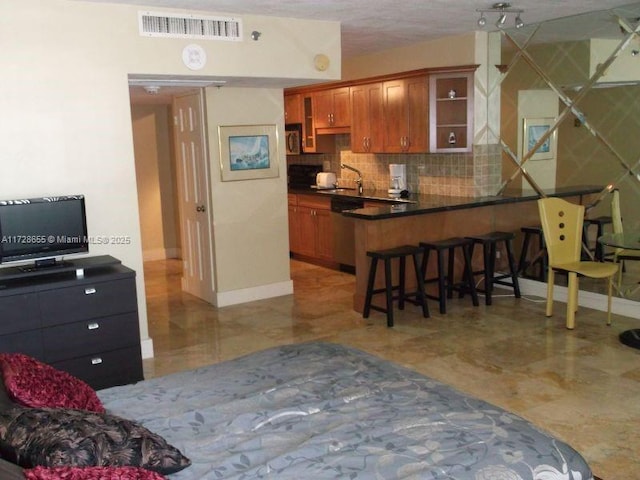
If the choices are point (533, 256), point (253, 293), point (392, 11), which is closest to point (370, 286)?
point (253, 293)

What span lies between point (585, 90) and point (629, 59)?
483mm

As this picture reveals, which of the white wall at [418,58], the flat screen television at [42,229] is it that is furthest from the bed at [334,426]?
the white wall at [418,58]

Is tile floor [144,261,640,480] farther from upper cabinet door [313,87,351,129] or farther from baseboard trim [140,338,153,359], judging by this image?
upper cabinet door [313,87,351,129]

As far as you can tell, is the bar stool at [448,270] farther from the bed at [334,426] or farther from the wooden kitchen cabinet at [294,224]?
the bed at [334,426]

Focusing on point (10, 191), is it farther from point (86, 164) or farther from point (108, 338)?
point (108, 338)

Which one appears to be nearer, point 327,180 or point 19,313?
point 19,313

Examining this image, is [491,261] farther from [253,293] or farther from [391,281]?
[253,293]

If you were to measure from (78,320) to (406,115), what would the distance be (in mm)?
4197

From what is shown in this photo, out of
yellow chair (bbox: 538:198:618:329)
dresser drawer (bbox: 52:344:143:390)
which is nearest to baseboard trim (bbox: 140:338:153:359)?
dresser drawer (bbox: 52:344:143:390)

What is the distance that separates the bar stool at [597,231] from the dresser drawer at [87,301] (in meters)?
4.14

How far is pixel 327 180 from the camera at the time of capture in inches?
324

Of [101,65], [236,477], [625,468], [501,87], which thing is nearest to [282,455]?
[236,477]

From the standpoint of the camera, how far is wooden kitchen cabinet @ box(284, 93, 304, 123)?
8.39 metres

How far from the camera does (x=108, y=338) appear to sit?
3.95 metres
